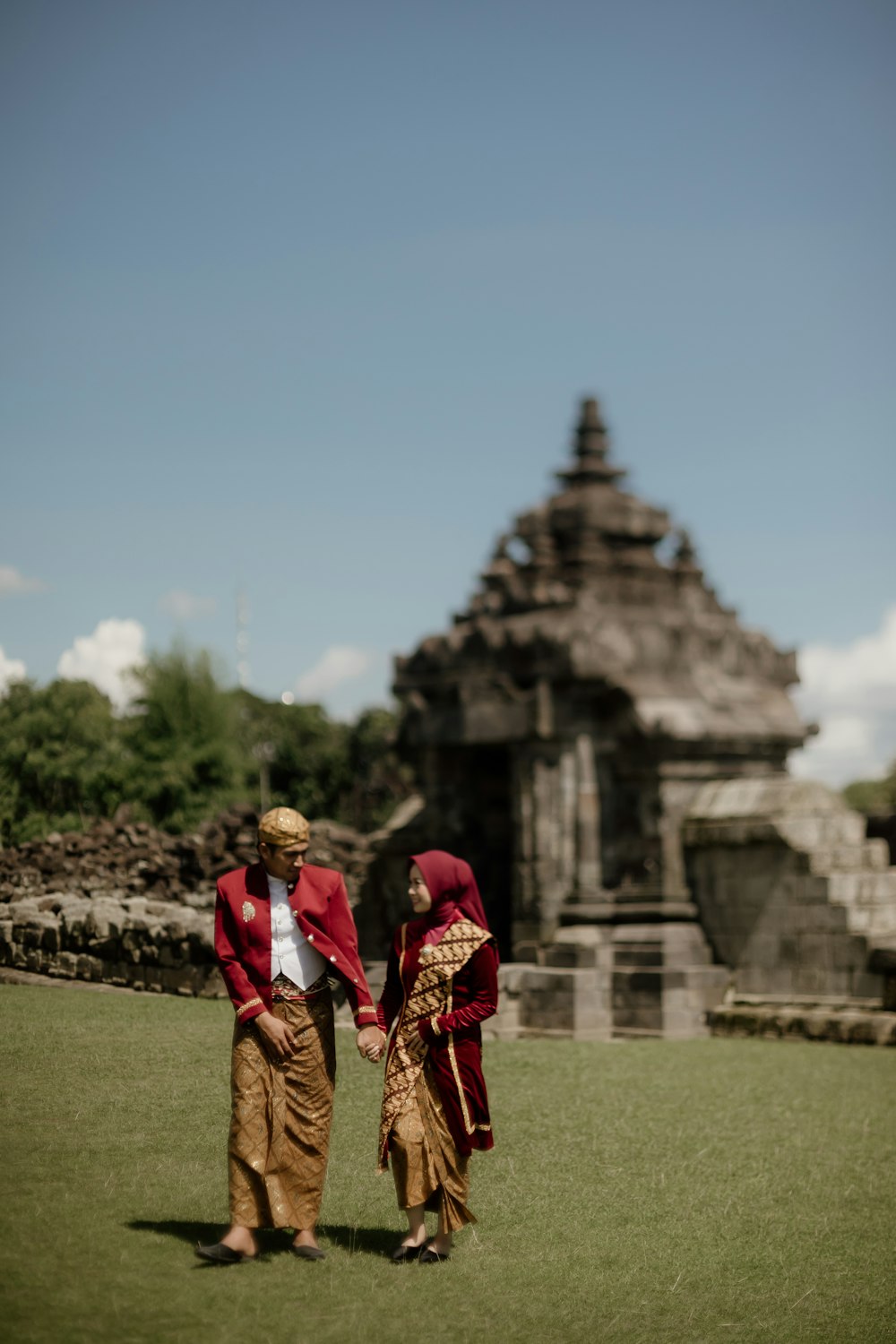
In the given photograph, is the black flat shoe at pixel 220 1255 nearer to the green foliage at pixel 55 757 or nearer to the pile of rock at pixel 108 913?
the pile of rock at pixel 108 913

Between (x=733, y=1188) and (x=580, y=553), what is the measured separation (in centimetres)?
1089

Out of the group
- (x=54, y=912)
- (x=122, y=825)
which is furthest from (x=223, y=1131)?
(x=122, y=825)

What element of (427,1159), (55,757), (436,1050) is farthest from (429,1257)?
(55,757)

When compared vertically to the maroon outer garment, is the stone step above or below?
above

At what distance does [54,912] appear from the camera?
11.7 metres

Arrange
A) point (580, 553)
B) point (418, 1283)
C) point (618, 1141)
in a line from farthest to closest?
point (580, 553), point (618, 1141), point (418, 1283)

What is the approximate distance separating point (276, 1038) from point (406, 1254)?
116 cm

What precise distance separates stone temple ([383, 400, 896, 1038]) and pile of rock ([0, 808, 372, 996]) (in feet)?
11.5

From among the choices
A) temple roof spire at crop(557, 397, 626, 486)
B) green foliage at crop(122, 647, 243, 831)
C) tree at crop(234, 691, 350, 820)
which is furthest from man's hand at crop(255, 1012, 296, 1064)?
tree at crop(234, 691, 350, 820)

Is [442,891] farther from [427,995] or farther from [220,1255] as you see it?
[220,1255]

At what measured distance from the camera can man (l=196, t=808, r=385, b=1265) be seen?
650 cm

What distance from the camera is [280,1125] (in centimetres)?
655

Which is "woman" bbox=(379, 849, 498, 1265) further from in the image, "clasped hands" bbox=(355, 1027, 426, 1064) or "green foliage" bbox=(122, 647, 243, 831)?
"green foliage" bbox=(122, 647, 243, 831)

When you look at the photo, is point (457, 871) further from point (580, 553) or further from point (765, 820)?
point (580, 553)
